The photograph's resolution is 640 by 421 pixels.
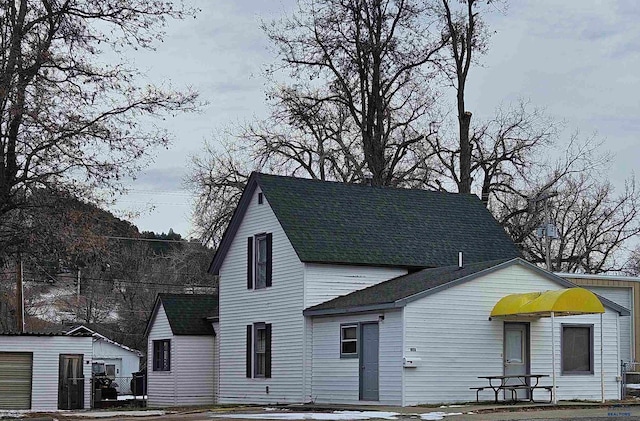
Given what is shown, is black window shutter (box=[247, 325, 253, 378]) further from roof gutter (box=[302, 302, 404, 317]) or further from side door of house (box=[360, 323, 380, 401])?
side door of house (box=[360, 323, 380, 401])

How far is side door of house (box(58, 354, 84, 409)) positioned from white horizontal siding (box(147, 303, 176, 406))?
2694 millimetres

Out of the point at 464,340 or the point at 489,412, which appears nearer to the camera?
the point at 489,412

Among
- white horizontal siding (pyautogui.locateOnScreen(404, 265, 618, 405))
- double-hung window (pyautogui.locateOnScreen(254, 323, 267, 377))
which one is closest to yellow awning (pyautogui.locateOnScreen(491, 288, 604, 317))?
white horizontal siding (pyautogui.locateOnScreen(404, 265, 618, 405))

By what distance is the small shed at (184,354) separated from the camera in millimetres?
40156

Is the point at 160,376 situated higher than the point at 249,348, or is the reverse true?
the point at 249,348

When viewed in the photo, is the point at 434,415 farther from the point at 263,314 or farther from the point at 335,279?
the point at 263,314

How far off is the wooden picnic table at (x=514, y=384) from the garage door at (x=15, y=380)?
17.9 meters

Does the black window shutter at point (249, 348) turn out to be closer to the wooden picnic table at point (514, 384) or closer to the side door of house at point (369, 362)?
the side door of house at point (369, 362)

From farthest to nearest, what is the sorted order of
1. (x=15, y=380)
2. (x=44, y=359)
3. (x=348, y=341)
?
(x=44, y=359) → (x=15, y=380) → (x=348, y=341)

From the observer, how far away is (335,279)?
3319 cm

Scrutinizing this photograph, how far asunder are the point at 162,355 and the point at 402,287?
47.8 ft

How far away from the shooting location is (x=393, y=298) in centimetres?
2858

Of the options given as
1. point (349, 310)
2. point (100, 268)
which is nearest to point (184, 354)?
point (100, 268)

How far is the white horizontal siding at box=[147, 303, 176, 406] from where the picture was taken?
4047 centimetres
